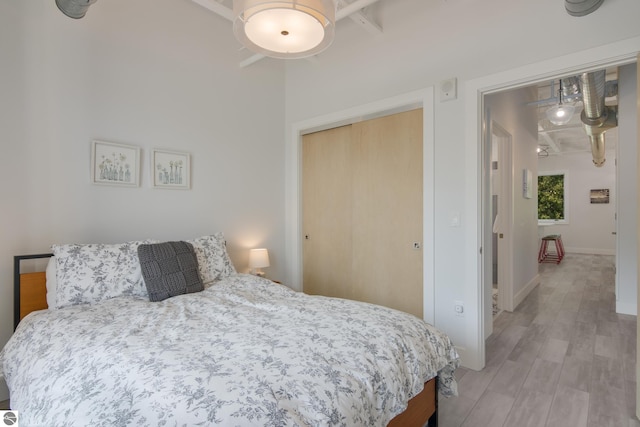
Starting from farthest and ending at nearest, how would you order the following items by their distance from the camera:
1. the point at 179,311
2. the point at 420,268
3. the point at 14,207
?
the point at 420,268 → the point at 14,207 → the point at 179,311

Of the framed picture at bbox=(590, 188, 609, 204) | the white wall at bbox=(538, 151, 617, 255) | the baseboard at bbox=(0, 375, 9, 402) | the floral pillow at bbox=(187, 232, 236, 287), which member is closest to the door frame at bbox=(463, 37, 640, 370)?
the floral pillow at bbox=(187, 232, 236, 287)

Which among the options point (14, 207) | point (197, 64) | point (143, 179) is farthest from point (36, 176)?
point (197, 64)

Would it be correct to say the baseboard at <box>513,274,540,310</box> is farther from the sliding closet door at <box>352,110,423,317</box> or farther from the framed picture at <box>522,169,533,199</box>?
the sliding closet door at <box>352,110,423,317</box>

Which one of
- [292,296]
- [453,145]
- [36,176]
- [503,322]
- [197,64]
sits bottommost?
[503,322]

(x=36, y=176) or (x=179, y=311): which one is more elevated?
(x=36, y=176)

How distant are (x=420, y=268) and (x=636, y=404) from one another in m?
1.51

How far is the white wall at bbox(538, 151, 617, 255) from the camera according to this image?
8094 millimetres

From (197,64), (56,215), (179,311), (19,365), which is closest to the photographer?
(19,365)

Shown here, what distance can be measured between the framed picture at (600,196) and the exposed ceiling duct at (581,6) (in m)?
8.21

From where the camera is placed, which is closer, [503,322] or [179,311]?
[179,311]

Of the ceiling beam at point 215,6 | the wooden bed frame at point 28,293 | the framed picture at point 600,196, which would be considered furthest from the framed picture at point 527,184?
the framed picture at point 600,196

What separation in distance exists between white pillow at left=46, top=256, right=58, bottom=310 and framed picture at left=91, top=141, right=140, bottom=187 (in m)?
0.67

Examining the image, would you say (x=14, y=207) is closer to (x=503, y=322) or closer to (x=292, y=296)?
(x=292, y=296)

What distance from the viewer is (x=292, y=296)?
225 centimetres
